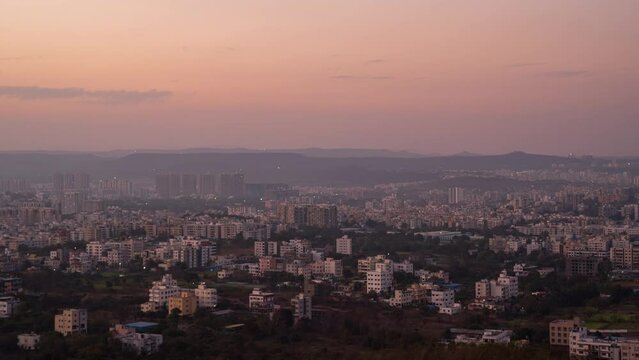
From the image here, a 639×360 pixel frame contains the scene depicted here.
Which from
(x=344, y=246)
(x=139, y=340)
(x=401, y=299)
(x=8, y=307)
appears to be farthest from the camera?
(x=344, y=246)

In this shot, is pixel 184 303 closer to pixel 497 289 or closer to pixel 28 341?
pixel 28 341

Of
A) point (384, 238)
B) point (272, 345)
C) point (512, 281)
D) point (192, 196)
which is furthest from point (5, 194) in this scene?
point (272, 345)

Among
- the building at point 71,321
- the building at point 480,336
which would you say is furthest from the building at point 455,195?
the building at point 71,321

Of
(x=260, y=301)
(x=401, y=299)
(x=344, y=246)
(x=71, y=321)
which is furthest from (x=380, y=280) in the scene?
(x=344, y=246)

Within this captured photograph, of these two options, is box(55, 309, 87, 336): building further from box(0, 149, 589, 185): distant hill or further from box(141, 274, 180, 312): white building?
box(0, 149, 589, 185): distant hill

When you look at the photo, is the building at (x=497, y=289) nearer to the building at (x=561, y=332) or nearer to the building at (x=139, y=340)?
the building at (x=561, y=332)

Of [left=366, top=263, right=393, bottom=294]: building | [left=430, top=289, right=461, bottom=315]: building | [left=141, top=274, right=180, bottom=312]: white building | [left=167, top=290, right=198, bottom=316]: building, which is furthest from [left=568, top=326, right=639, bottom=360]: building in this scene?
[left=141, top=274, right=180, bottom=312]: white building
